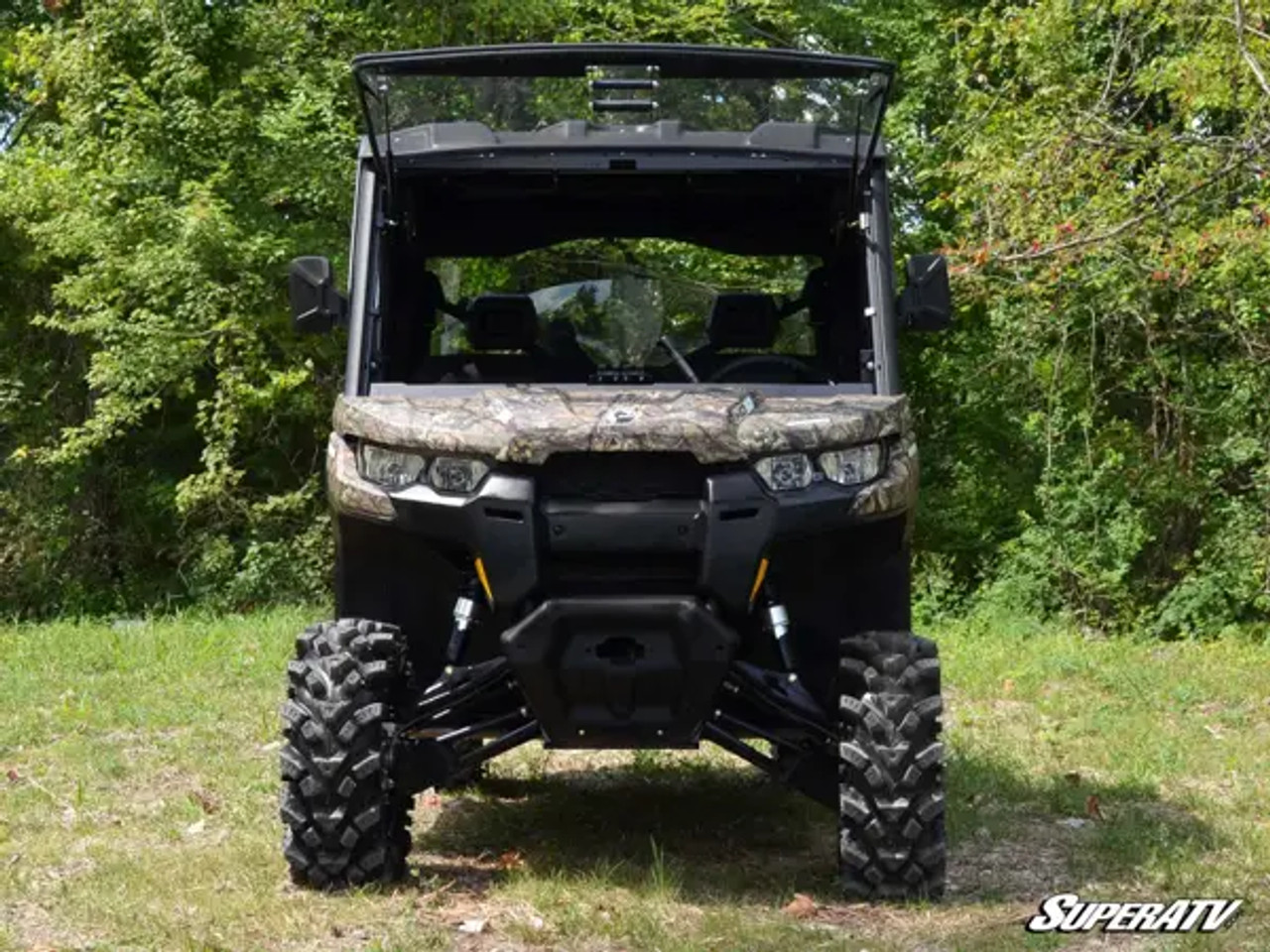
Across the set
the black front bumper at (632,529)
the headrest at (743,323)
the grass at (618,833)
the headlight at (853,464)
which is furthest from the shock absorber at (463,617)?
the headrest at (743,323)

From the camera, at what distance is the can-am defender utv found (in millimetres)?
6043

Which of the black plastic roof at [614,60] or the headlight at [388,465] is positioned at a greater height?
the black plastic roof at [614,60]

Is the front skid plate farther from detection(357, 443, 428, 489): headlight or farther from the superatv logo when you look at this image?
the superatv logo

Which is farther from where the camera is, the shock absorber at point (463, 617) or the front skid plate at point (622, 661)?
the shock absorber at point (463, 617)

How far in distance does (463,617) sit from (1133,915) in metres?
2.21

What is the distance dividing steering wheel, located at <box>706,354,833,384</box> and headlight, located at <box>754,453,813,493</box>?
1.15 m

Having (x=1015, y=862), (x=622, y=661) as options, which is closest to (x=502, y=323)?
(x=622, y=661)

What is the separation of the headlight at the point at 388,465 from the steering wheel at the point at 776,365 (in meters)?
1.40

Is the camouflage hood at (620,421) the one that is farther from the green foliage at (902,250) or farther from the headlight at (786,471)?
the green foliage at (902,250)

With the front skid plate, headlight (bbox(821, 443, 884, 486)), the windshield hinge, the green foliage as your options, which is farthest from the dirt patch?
the green foliage

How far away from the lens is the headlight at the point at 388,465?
6250mm

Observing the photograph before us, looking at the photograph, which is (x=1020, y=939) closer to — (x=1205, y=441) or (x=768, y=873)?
(x=768, y=873)

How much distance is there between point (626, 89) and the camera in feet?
23.2

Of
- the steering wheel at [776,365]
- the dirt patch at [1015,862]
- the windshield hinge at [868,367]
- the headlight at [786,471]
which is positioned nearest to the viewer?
the headlight at [786,471]
